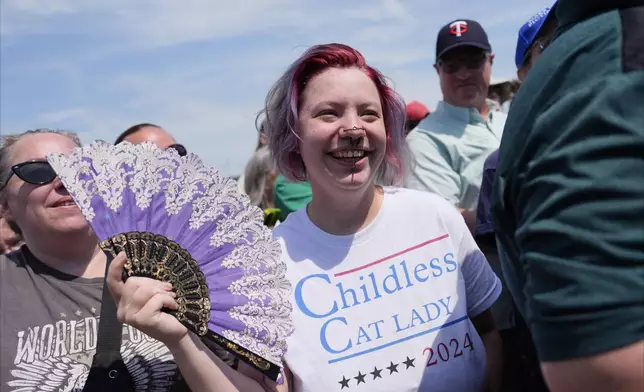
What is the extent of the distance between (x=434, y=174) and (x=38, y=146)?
6.45 ft

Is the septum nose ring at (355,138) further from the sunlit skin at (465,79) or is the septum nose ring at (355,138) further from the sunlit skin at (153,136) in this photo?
the sunlit skin at (153,136)

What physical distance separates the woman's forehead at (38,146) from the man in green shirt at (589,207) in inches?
89.7

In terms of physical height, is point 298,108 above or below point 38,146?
below

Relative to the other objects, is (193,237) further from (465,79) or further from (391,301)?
(465,79)

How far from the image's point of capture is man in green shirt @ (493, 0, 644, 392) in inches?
36.5

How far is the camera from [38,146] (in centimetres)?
274

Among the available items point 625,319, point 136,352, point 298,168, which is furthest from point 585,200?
point 136,352

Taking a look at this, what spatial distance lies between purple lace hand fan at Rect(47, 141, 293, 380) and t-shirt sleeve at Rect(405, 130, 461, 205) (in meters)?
1.58

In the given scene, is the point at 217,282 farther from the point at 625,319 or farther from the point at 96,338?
the point at 625,319

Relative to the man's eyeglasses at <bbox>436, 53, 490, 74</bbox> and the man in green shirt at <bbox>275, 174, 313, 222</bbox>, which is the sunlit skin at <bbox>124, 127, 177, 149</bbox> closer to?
the man in green shirt at <bbox>275, 174, 313, 222</bbox>

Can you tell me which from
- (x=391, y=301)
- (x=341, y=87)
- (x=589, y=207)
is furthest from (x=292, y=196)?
(x=589, y=207)

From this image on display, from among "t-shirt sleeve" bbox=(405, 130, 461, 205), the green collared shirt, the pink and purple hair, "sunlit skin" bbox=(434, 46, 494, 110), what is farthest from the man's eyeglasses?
the pink and purple hair

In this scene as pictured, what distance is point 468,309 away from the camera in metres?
2.28

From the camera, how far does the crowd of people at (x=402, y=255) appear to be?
0.94 meters
